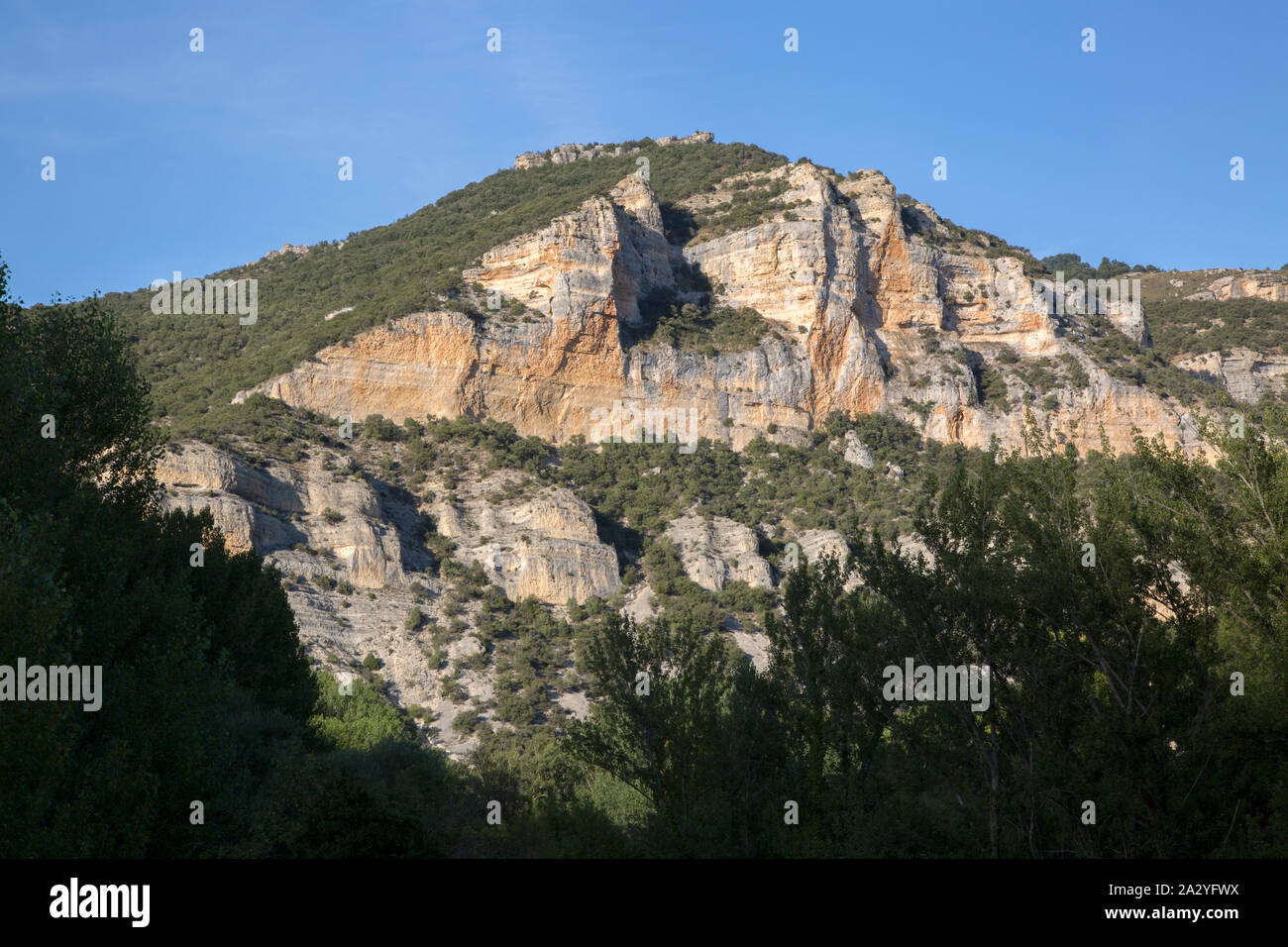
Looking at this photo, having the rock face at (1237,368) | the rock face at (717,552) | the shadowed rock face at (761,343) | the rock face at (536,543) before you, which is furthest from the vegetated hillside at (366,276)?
the rock face at (1237,368)

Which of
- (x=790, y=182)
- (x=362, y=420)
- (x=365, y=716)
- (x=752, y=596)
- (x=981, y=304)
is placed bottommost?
(x=365, y=716)

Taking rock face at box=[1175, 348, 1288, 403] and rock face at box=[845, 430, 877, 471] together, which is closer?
rock face at box=[845, 430, 877, 471]

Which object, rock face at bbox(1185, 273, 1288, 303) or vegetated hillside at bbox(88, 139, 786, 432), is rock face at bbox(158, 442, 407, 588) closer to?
vegetated hillside at bbox(88, 139, 786, 432)

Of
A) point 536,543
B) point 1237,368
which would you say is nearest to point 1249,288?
point 1237,368

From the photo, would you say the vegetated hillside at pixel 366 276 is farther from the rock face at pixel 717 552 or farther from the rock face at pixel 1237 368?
the rock face at pixel 1237 368

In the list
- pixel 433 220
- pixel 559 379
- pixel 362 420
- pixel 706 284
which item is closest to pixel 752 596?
pixel 559 379

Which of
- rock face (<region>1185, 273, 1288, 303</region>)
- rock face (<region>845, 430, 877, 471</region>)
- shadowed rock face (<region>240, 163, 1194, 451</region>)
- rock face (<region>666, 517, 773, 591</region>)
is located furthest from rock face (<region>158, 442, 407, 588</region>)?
rock face (<region>1185, 273, 1288, 303</region>)
